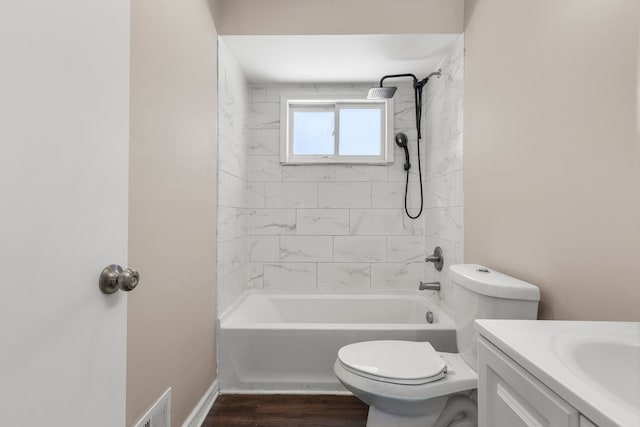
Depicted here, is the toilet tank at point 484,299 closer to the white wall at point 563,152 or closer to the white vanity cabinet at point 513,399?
the white wall at point 563,152

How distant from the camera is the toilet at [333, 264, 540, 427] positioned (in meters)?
1.26

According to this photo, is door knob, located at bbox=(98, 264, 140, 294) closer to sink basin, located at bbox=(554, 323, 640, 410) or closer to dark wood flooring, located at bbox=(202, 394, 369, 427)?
sink basin, located at bbox=(554, 323, 640, 410)

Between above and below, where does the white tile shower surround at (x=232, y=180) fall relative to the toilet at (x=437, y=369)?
above

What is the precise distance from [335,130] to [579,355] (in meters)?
2.37

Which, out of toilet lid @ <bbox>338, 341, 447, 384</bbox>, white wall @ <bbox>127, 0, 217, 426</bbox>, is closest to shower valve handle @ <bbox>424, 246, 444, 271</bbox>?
toilet lid @ <bbox>338, 341, 447, 384</bbox>

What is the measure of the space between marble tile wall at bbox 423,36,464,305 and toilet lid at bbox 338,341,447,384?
73cm

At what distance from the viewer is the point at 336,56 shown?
2.26 meters

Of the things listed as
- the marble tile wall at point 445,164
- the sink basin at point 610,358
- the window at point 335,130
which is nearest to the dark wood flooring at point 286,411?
the marble tile wall at point 445,164

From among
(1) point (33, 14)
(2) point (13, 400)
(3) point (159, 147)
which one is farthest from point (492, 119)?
(2) point (13, 400)

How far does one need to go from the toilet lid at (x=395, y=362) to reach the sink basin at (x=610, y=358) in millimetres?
658

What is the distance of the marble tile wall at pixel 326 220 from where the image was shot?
2732 mm

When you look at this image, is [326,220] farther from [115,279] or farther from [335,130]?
[115,279]

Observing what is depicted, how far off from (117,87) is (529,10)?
5.09 ft

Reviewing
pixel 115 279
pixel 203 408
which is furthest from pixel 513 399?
pixel 203 408
